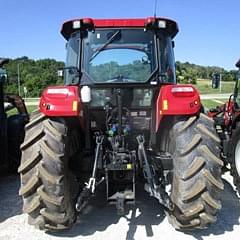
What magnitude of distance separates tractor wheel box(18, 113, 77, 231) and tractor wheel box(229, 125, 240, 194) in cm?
282

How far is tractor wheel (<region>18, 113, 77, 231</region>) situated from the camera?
4953mm

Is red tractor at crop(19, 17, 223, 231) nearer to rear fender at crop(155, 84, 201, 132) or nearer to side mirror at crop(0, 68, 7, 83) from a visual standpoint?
rear fender at crop(155, 84, 201, 132)

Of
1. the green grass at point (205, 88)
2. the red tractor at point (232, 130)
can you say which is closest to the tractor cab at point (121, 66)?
the red tractor at point (232, 130)

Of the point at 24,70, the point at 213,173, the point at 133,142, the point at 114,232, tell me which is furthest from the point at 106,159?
the point at 24,70

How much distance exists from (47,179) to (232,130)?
3.75 metres

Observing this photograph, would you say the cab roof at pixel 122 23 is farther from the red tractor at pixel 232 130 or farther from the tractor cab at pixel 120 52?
the red tractor at pixel 232 130

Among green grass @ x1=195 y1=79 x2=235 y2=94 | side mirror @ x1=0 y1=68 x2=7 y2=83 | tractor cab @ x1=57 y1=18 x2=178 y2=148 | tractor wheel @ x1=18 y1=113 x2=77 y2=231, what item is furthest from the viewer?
green grass @ x1=195 y1=79 x2=235 y2=94

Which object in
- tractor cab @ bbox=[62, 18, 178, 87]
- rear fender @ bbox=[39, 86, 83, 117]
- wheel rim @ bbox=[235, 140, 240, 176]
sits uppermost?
tractor cab @ bbox=[62, 18, 178, 87]

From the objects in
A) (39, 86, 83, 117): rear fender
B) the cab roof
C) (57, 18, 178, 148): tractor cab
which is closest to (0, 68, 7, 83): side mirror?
(57, 18, 178, 148): tractor cab

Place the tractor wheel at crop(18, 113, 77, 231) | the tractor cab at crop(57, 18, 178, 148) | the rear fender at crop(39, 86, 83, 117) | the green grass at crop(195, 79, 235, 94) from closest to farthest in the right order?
the tractor wheel at crop(18, 113, 77, 231) → the rear fender at crop(39, 86, 83, 117) → the tractor cab at crop(57, 18, 178, 148) → the green grass at crop(195, 79, 235, 94)

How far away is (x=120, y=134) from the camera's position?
5461 millimetres

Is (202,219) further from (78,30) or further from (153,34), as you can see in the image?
(78,30)

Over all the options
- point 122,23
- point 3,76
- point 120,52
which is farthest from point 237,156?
point 3,76

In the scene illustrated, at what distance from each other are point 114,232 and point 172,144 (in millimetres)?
1153
